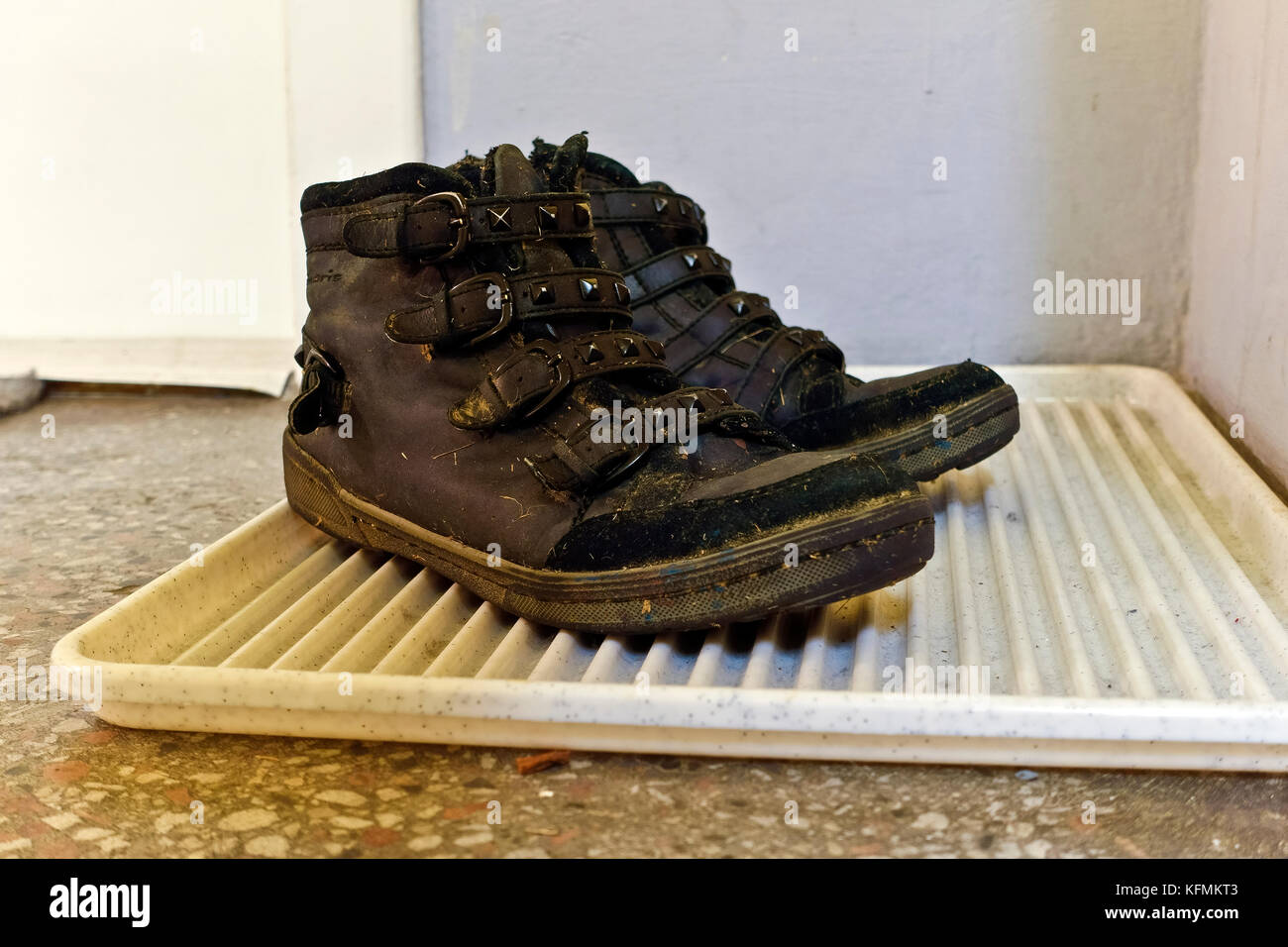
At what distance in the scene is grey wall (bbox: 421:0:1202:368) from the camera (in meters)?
1.67

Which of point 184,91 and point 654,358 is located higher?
point 184,91

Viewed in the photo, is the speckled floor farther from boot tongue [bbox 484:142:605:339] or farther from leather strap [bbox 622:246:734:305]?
leather strap [bbox 622:246:734:305]

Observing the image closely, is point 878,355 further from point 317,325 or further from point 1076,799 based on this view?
point 1076,799

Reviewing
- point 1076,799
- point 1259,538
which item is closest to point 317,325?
point 1076,799

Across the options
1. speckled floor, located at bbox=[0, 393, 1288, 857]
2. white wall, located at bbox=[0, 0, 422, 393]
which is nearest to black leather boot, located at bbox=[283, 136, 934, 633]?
speckled floor, located at bbox=[0, 393, 1288, 857]

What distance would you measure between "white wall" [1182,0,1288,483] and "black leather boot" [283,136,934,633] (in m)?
0.68

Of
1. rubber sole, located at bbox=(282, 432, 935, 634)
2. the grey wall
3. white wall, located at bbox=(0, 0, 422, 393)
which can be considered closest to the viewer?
rubber sole, located at bbox=(282, 432, 935, 634)

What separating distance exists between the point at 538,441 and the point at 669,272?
0.38 m

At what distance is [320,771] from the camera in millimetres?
763

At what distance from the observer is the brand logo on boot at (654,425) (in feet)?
2.99

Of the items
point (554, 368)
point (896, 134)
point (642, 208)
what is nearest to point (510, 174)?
point (554, 368)

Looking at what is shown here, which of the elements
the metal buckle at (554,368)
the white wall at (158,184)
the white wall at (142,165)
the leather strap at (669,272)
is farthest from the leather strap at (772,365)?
the white wall at (142,165)

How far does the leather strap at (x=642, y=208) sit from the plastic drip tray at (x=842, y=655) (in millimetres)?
411

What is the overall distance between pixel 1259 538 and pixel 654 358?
61cm
